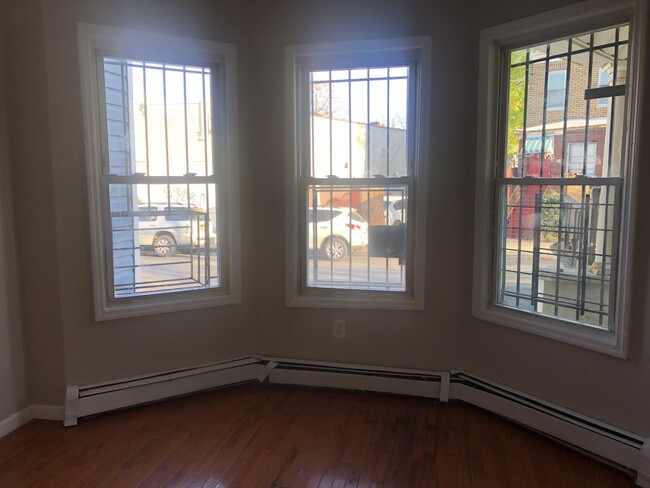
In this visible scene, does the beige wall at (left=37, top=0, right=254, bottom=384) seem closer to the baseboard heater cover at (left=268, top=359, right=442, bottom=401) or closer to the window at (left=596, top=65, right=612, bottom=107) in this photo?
the baseboard heater cover at (left=268, top=359, right=442, bottom=401)

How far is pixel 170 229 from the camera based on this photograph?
9.27ft

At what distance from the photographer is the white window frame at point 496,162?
2041 millimetres

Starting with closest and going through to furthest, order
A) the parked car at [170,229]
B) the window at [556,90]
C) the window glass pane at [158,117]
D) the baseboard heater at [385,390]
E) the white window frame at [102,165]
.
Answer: the baseboard heater at [385,390] → the window at [556,90] → the white window frame at [102,165] → the window glass pane at [158,117] → the parked car at [170,229]

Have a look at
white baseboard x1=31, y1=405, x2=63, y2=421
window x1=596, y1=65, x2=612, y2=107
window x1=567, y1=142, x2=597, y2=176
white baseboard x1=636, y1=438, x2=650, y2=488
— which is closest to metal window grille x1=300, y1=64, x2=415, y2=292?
window x1=567, y1=142, x2=597, y2=176

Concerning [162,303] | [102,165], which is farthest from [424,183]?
[102,165]

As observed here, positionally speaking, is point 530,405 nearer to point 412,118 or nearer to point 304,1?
point 412,118

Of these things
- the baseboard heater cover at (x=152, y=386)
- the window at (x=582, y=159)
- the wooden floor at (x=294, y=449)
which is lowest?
the wooden floor at (x=294, y=449)

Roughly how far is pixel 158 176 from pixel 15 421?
4.83ft

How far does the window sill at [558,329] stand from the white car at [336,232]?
Result: 82cm

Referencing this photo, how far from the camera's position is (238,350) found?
3.07 m

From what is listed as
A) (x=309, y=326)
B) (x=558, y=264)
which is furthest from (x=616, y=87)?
(x=309, y=326)

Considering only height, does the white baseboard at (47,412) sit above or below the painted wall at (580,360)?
below

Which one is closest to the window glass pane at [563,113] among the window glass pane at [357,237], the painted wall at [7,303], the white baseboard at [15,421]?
the window glass pane at [357,237]

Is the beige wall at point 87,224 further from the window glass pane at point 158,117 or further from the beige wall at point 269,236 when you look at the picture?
the window glass pane at point 158,117
